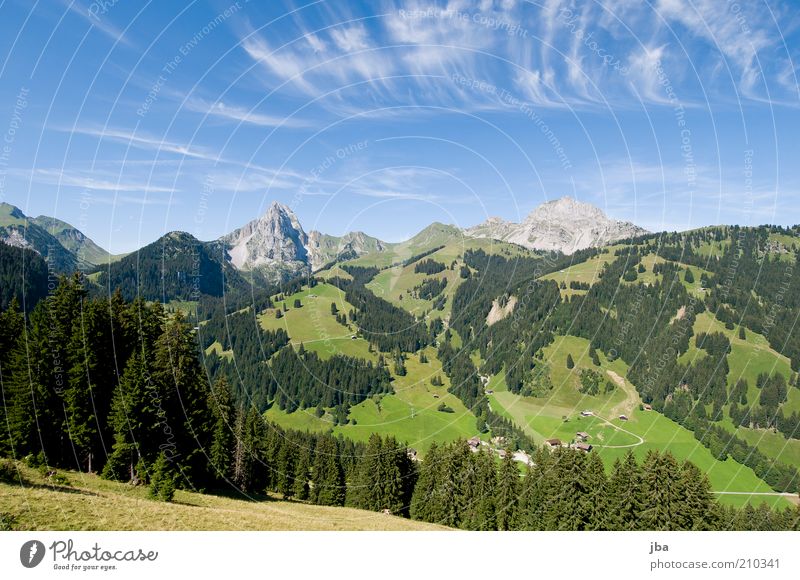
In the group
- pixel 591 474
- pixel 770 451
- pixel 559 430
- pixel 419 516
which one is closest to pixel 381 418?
pixel 559 430

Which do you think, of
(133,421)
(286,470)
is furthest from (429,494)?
(133,421)

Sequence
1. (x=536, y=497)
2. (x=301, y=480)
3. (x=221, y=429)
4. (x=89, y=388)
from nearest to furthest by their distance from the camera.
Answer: (x=89, y=388) → (x=221, y=429) → (x=536, y=497) → (x=301, y=480)

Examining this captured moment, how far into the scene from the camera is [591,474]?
5334cm

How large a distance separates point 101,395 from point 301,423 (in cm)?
16846

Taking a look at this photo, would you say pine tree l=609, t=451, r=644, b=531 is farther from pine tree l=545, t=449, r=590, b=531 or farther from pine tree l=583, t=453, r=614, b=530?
pine tree l=545, t=449, r=590, b=531

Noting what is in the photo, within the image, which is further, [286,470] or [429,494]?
[286,470]

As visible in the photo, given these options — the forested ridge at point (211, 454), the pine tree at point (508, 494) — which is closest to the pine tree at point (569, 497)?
the forested ridge at point (211, 454)

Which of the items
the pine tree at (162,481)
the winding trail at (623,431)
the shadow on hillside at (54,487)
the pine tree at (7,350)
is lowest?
the winding trail at (623,431)

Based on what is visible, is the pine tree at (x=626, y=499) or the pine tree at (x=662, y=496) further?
the pine tree at (x=626, y=499)

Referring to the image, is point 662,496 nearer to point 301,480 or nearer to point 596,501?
point 596,501

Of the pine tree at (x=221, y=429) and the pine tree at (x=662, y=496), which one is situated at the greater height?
the pine tree at (x=221, y=429)

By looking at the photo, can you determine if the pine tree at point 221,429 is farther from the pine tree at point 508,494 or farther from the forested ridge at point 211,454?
the pine tree at point 508,494
